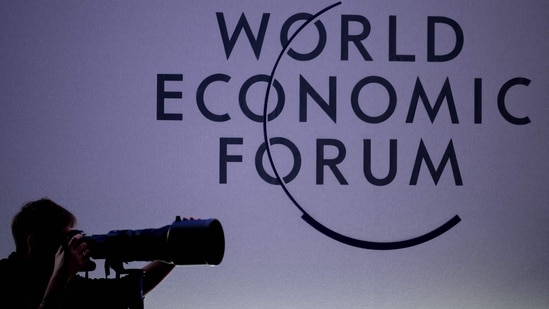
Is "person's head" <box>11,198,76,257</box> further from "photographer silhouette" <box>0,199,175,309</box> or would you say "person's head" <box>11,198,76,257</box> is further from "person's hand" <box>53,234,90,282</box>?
"person's hand" <box>53,234,90,282</box>

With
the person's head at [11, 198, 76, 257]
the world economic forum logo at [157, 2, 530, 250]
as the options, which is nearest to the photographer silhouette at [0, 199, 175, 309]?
the person's head at [11, 198, 76, 257]

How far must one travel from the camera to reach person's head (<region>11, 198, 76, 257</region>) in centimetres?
168

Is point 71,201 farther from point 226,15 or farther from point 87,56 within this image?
point 226,15

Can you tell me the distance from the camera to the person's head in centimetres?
10

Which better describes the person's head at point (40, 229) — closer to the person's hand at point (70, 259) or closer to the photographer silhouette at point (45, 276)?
the photographer silhouette at point (45, 276)

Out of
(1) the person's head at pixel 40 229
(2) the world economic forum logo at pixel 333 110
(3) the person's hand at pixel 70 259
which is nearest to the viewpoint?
(3) the person's hand at pixel 70 259

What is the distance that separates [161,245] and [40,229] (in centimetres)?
30

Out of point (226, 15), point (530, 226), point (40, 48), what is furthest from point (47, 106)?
point (530, 226)

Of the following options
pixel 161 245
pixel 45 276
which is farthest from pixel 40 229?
pixel 161 245

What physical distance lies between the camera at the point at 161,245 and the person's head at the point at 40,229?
101 mm

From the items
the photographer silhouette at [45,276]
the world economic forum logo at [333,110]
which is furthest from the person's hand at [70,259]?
the world economic forum logo at [333,110]

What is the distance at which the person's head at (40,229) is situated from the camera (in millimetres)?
1679

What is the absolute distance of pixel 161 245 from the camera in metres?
1.64

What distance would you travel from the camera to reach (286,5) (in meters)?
2.89
